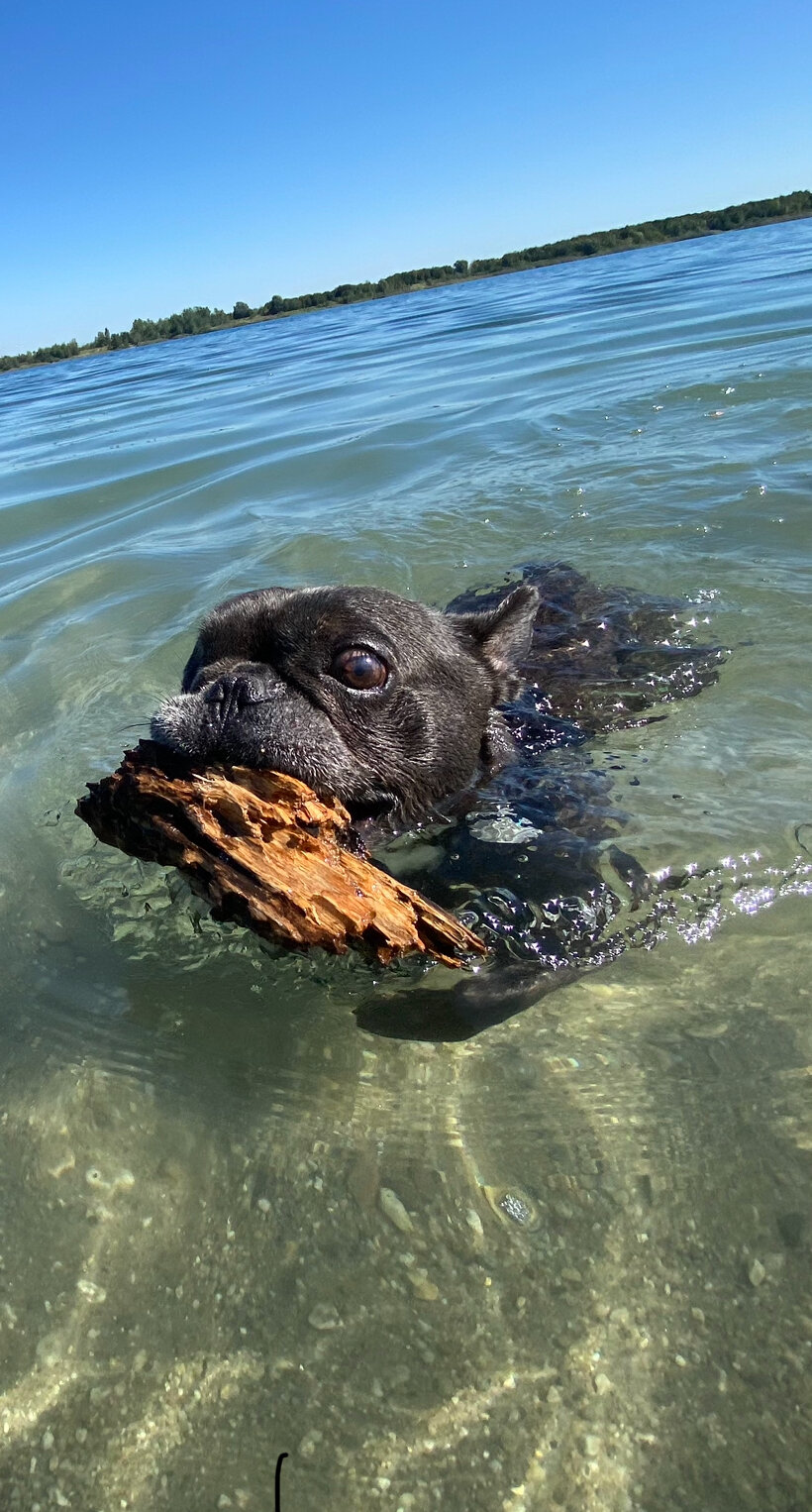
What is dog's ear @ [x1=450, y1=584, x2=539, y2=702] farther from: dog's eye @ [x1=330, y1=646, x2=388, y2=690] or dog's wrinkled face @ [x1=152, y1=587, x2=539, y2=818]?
dog's eye @ [x1=330, y1=646, x2=388, y2=690]

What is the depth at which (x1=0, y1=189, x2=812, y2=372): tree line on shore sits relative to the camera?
77.2 metres

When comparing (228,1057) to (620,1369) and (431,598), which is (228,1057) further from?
(431,598)

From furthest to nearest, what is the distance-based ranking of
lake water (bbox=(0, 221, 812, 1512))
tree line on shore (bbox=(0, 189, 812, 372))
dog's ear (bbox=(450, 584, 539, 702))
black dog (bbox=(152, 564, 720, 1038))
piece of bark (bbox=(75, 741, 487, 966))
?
tree line on shore (bbox=(0, 189, 812, 372)), dog's ear (bbox=(450, 584, 539, 702)), black dog (bbox=(152, 564, 720, 1038)), piece of bark (bbox=(75, 741, 487, 966)), lake water (bbox=(0, 221, 812, 1512))

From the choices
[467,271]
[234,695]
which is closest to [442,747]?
[234,695]

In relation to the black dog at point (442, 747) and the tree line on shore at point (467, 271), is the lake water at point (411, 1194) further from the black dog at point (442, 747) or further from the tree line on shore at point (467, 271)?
the tree line on shore at point (467, 271)

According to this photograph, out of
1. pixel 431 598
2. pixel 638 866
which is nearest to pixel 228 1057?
pixel 638 866

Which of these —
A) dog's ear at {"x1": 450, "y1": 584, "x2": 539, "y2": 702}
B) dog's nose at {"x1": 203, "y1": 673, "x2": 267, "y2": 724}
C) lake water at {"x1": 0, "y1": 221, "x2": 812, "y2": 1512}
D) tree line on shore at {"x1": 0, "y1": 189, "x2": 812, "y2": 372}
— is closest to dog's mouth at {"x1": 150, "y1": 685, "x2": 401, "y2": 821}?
dog's nose at {"x1": 203, "y1": 673, "x2": 267, "y2": 724}

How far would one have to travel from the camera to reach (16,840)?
5348 millimetres

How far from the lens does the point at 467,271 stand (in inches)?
3511

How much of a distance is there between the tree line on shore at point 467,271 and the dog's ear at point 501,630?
78551mm

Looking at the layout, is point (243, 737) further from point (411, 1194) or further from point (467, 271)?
point (467, 271)

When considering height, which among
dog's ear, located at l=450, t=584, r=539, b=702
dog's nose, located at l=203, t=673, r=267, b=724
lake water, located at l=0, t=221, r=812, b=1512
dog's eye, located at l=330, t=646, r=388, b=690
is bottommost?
lake water, located at l=0, t=221, r=812, b=1512

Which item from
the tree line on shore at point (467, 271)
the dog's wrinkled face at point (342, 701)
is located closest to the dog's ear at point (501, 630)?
the dog's wrinkled face at point (342, 701)

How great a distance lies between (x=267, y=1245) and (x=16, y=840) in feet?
10.2
